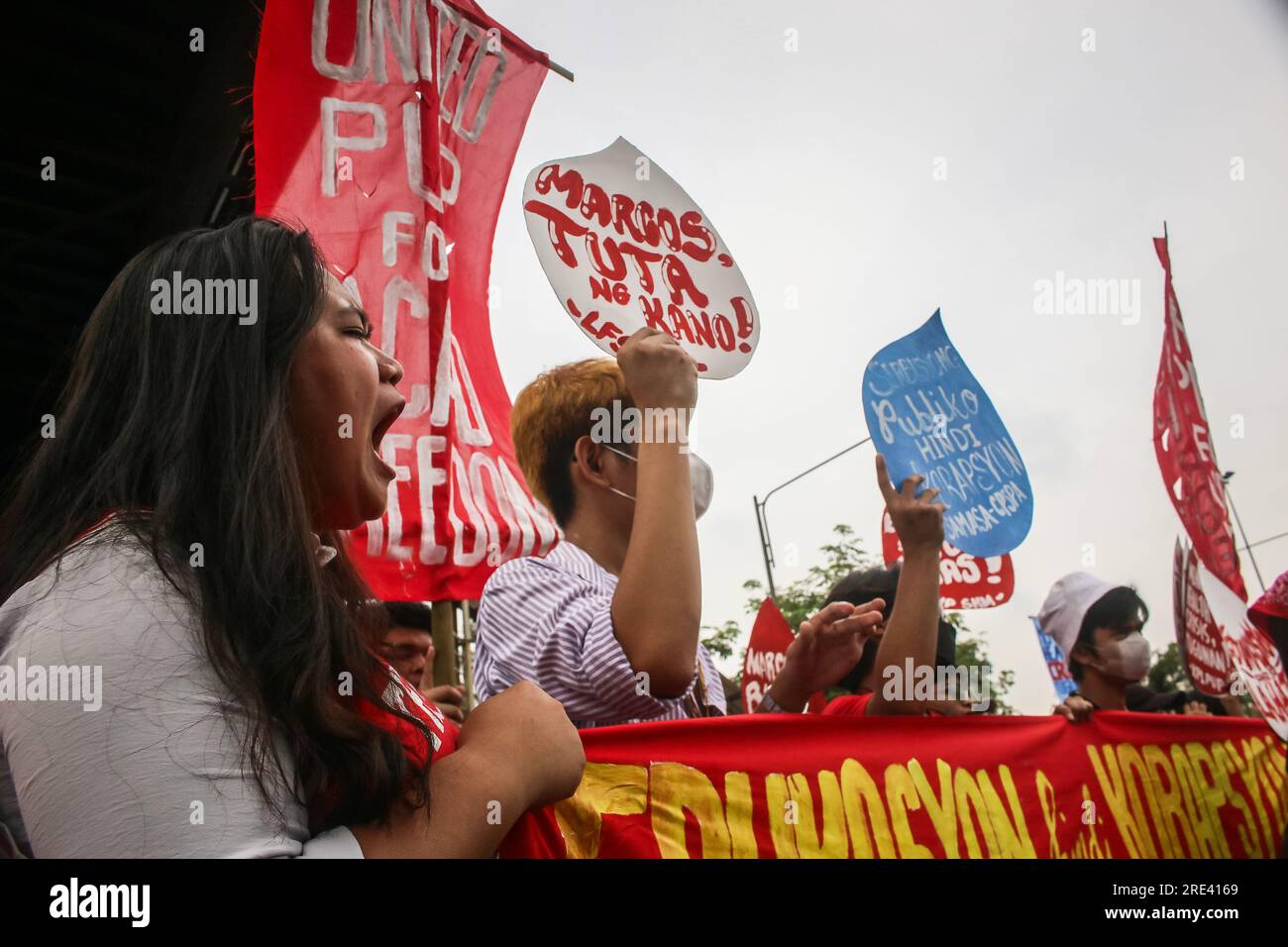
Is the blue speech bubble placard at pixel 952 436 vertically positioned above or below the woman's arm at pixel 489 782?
above

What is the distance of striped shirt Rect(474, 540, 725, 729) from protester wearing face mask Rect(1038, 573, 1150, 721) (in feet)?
8.02

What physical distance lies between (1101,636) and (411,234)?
110 inches

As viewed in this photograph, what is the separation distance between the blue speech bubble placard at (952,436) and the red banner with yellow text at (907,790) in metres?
0.55

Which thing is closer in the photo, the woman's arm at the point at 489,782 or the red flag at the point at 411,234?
the woman's arm at the point at 489,782

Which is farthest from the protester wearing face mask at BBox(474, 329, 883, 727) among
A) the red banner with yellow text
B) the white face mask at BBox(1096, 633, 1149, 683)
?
the white face mask at BBox(1096, 633, 1149, 683)

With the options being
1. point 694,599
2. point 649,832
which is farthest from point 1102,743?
point 694,599

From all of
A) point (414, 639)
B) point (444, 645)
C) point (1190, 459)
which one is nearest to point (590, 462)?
point (444, 645)

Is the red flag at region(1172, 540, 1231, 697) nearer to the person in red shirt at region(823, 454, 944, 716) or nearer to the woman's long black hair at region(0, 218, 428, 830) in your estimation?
the person in red shirt at region(823, 454, 944, 716)

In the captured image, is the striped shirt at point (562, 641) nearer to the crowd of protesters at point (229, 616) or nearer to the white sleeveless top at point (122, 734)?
the crowd of protesters at point (229, 616)

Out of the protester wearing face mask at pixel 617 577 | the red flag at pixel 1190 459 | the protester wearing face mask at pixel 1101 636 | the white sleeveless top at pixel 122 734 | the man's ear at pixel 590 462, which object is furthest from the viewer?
the protester wearing face mask at pixel 1101 636

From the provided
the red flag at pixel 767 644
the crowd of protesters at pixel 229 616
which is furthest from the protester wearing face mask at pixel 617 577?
the red flag at pixel 767 644

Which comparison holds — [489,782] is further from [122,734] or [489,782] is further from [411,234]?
[411,234]

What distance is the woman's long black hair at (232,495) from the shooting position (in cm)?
88

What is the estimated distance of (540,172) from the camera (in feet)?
7.00
